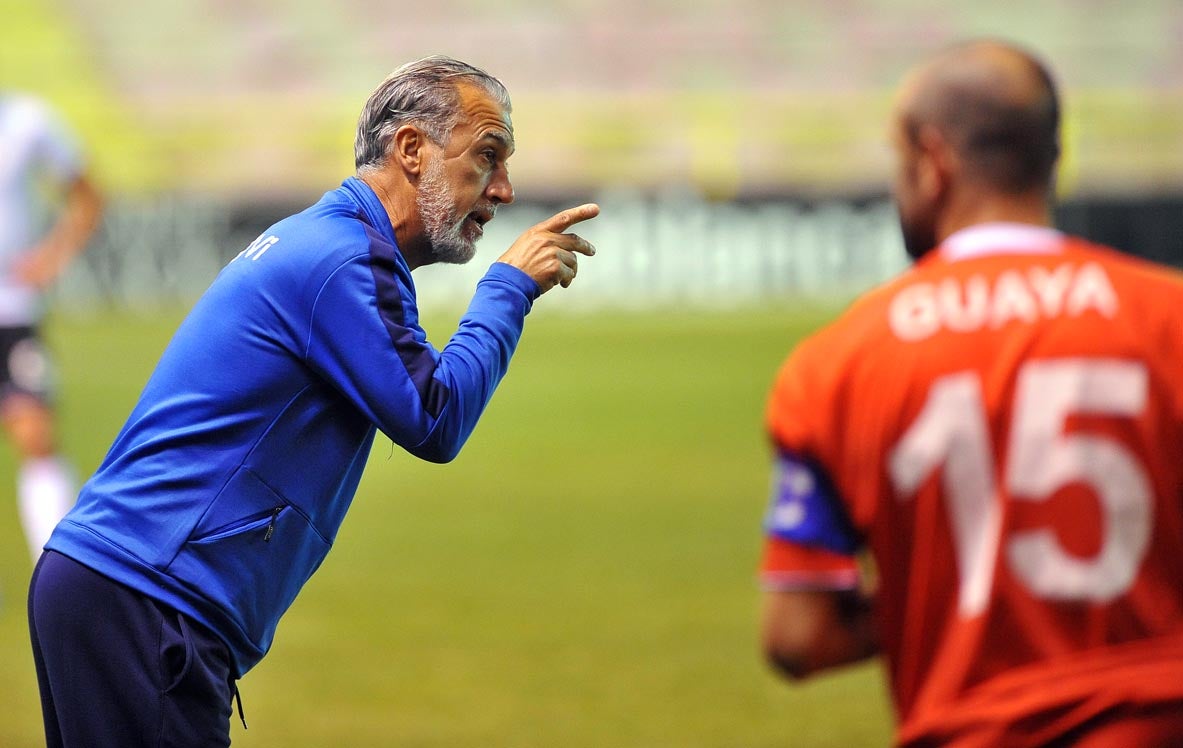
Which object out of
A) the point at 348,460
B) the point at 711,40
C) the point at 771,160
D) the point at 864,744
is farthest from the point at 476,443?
the point at 711,40

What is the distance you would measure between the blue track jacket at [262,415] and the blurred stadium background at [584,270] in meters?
1.67

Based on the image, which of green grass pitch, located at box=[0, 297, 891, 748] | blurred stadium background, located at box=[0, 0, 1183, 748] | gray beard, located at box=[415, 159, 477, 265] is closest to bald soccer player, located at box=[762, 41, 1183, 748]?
gray beard, located at box=[415, 159, 477, 265]

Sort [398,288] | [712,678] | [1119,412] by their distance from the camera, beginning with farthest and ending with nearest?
[712,678], [398,288], [1119,412]

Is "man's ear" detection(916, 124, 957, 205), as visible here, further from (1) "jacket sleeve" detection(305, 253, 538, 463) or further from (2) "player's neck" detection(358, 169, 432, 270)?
(2) "player's neck" detection(358, 169, 432, 270)

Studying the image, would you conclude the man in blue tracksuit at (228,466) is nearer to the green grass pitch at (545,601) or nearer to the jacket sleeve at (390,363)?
the jacket sleeve at (390,363)

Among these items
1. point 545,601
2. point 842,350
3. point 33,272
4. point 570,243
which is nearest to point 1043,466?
point 842,350

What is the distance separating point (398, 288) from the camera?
9.42ft

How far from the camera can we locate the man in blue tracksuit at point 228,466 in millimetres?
2836

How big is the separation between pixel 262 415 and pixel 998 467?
1.40 meters

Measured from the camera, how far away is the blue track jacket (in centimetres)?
282

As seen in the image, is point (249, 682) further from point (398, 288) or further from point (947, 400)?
point (947, 400)

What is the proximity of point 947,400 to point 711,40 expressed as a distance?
83.8 ft

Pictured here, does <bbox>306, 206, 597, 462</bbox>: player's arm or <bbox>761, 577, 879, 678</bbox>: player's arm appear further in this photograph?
<bbox>306, 206, 597, 462</bbox>: player's arm

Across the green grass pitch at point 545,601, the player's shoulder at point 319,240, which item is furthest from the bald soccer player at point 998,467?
the green grass pitch at point 545,601
